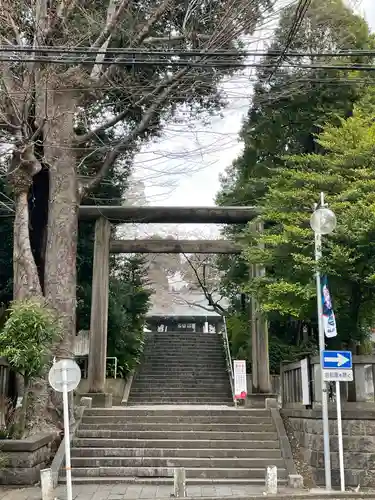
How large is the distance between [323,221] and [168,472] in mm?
5203

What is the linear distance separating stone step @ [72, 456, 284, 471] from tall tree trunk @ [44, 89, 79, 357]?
2.30 m

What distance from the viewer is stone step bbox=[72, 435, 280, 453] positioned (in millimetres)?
10031

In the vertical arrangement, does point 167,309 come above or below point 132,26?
below

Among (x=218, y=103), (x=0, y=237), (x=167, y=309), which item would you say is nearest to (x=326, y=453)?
(x=218, y=103)

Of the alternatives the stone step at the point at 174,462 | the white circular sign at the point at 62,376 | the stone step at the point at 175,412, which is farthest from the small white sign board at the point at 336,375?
the white circular sign at the point at 62,376

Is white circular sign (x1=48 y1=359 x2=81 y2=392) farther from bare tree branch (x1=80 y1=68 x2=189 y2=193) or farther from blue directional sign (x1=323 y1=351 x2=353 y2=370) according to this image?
bare tree branch (x1=80 y1=68 x2=189 y2=193)

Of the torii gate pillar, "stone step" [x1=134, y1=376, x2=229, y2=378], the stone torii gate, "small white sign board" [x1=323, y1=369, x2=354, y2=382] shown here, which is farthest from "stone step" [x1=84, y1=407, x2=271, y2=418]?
"stone step" [x1=134, y1=376, x2=229, y2=378]

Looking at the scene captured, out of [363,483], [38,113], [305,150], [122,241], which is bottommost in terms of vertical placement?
[363,483]

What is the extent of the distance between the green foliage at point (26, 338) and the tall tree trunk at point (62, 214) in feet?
6.16

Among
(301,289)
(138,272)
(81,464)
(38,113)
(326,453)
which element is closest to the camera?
(326,453)

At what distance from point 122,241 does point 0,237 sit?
350cm

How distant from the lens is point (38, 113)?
11.6 meters

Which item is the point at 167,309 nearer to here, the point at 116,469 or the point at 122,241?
the point at 122,241

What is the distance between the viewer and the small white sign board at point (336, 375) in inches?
314
